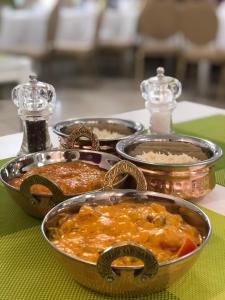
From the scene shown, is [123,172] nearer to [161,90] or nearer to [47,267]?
[47,267]

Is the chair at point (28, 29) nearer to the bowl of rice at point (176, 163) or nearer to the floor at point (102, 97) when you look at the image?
the floor at point (102, 97)

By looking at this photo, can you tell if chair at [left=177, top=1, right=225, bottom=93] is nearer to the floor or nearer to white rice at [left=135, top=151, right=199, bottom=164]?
the floor

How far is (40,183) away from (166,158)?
27 centimetres

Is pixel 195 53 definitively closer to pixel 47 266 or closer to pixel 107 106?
pixel 107 106

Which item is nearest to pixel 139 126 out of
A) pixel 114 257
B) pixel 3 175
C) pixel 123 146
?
pixel 123 146

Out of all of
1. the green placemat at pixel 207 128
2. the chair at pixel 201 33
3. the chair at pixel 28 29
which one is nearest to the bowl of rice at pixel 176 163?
the green placemat at pixel 207 128

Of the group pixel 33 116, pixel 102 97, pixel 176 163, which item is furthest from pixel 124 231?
pixel 102 97

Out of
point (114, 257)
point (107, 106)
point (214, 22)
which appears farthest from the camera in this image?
point (214, 22)

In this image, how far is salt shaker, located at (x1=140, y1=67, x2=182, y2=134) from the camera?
1.19m

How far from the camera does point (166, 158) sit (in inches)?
35.8

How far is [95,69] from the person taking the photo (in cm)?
513

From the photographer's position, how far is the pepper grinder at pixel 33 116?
104 cm

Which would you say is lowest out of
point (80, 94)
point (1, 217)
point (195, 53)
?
point (80, 94)

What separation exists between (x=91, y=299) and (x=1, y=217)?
0.29 meters
